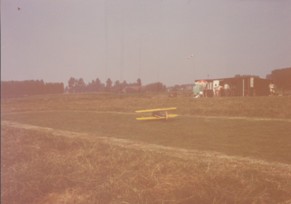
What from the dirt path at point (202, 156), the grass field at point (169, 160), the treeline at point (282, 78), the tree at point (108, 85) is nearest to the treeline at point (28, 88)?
the grass field at point (169, 160)

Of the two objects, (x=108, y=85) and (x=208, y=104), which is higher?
(x=108, y=85)

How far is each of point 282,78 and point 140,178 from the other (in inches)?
170

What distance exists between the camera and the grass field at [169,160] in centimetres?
603

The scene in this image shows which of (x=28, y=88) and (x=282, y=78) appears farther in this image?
(x=28, y=88)

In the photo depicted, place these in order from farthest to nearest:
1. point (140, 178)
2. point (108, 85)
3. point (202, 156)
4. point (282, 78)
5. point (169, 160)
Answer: point (108, 85) → point (202, 156) → point (169, 160) → point (282, 78) → point (140, 178)

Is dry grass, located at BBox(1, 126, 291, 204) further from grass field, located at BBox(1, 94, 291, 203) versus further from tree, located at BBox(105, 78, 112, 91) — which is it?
A: tree, located at BBox(105, 78, 112, 91)

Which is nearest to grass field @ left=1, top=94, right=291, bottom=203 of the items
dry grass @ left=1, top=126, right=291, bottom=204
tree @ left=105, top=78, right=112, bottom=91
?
dry grass @ left=1, top=126, right=291, bottom=204

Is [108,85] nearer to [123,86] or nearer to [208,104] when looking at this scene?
[123,86]

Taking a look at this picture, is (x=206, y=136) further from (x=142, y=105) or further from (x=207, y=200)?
(x=207, y=200)

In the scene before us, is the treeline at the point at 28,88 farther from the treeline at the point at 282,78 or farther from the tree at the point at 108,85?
the treeline at the point at 282,78

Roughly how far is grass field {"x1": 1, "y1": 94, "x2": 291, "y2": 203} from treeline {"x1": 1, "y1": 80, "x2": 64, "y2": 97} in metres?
0.25

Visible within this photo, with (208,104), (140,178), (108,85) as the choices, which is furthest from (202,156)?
(208,104)

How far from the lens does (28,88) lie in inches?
343

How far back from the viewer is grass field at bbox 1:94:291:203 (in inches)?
237
